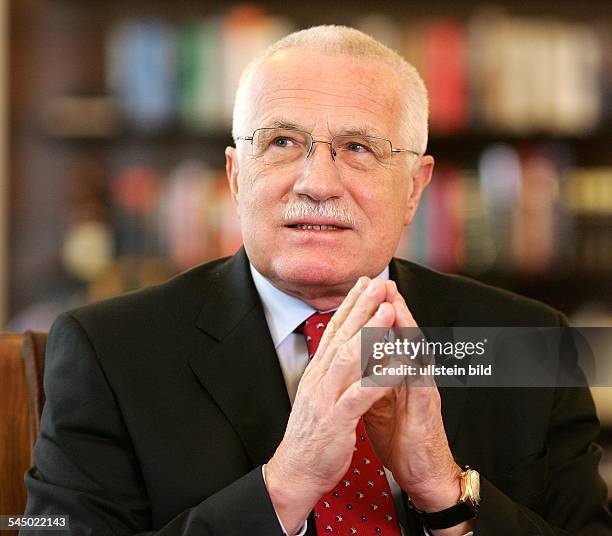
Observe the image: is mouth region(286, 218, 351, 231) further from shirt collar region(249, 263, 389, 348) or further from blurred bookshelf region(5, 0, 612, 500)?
blurred bookshelf region(5, 0, 612, 500)

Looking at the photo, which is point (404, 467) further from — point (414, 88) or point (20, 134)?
point (20, 134)

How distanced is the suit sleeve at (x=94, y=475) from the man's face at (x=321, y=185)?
1.15 ft

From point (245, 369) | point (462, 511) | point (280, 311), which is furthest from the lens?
point (280, 311)

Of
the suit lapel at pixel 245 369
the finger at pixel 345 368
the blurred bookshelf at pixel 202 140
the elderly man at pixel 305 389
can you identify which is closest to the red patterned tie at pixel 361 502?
the elderly man at pixel 305 389

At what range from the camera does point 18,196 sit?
3254 mm

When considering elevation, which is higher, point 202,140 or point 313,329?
point 202,140

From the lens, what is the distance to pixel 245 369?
5.15 feet

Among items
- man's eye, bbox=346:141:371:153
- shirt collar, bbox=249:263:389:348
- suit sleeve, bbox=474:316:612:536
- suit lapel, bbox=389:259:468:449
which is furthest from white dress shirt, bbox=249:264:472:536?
suit sleeve, bbox=474:316:612:536

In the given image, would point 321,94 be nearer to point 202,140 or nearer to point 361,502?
point 361,502

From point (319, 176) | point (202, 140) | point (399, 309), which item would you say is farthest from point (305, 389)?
point (202, 140)

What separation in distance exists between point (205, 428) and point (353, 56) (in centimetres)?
68

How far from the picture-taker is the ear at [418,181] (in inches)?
70.6

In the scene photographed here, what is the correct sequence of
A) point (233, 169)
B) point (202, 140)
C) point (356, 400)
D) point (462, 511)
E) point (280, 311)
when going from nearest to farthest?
point (356, 400)
point (462, 511)
point (280, 311)
point (233, 169)
point (202, 140)

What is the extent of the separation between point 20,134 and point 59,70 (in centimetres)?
26
